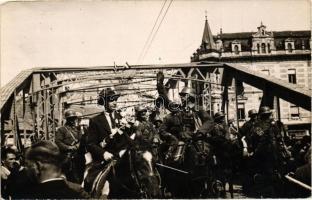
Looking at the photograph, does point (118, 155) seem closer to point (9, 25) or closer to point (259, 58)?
point (9, 25)

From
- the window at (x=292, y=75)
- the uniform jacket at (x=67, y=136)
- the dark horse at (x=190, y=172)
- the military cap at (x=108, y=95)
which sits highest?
the window at (x=292, y=75)

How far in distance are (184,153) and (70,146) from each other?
233cm

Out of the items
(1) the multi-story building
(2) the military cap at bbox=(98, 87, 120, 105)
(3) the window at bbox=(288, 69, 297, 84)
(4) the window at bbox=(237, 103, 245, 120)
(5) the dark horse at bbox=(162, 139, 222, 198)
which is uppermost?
(1) the multi-story building

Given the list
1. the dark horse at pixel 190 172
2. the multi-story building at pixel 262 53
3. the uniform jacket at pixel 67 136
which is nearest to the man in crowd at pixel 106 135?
the dark horse at pixel 190 172

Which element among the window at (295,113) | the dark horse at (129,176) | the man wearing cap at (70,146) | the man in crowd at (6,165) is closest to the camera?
the dark horse at (129,176)

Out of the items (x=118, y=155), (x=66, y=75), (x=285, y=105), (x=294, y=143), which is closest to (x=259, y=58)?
(x=285, y=105)

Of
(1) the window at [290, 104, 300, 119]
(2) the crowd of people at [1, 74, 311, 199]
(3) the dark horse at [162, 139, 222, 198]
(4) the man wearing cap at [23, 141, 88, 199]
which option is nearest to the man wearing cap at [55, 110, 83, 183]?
(2) the crowd of people at [1, 74, 311, 199]

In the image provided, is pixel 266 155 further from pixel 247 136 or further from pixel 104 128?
pixel 104 128

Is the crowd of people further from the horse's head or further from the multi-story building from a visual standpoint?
the multi-story building

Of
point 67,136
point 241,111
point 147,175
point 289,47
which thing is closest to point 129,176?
point 147,175

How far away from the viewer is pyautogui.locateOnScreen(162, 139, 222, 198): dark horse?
25.7ft

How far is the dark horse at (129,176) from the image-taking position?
676 cm

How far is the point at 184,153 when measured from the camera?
25.9 ft

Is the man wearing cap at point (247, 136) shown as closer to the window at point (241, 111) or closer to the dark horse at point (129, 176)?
the dark horse at point (129, 176)
